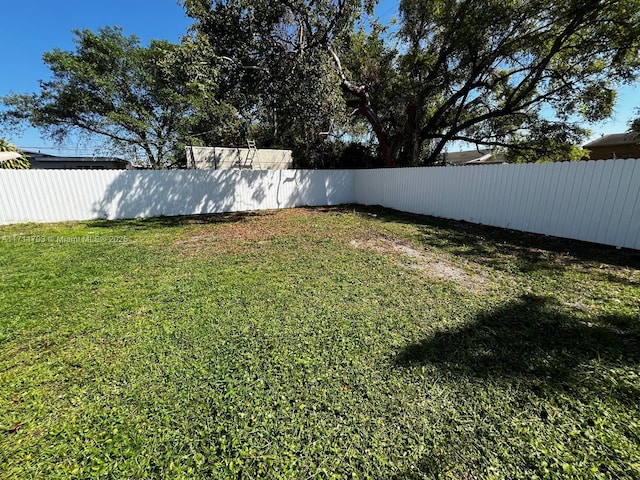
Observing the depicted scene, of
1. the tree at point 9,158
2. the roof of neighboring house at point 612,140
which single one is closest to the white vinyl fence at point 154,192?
the tree at point 9,158

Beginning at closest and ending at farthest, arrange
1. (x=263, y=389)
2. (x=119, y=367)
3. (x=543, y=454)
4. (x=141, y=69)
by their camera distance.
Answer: (x=543, y=454) → (x=263, y=389) → (x=119, y=367) → (x=141, y=69)

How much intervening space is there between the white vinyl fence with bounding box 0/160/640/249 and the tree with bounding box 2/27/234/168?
5.05 meters

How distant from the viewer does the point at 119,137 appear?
1419 cm

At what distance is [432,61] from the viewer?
9.20 meters

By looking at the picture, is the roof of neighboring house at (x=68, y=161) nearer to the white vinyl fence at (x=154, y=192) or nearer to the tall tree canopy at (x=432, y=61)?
the white vinyl fence at (x=154, y=192)

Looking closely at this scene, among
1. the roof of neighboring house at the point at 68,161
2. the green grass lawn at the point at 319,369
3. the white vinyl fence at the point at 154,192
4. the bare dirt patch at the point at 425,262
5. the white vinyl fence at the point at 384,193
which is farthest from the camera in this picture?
the roof of neighboring house at the point at 68,161

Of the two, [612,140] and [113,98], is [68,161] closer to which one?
[113,98]

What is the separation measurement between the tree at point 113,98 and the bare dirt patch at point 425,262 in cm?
1024

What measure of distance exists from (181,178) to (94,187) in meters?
2.05

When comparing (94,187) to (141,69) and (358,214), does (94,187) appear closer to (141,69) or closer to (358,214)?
(358,214)

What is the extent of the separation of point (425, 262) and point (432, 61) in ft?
28.0

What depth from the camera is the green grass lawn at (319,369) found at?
1.29 metres

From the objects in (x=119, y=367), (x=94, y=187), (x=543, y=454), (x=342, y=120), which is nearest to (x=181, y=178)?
(x=94, y=187)

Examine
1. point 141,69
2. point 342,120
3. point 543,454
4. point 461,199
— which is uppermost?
point 141,69
